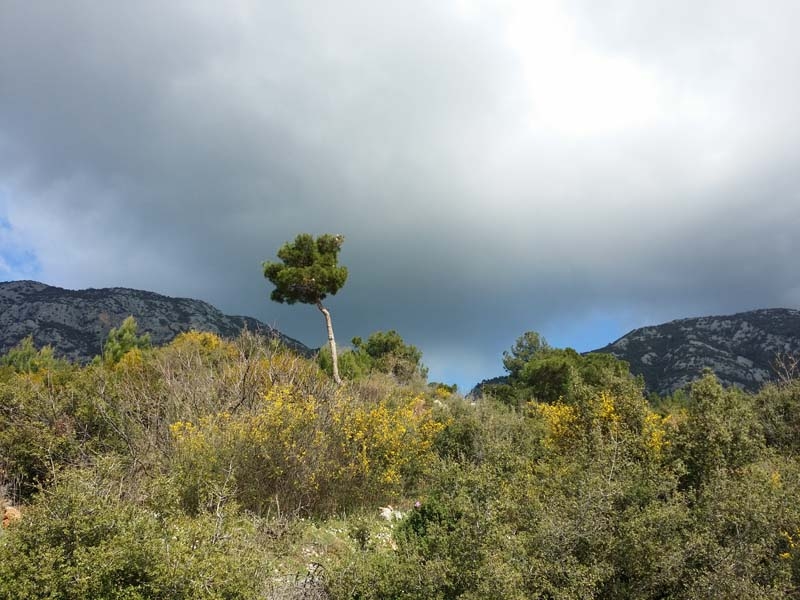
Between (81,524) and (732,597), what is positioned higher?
(81,524)

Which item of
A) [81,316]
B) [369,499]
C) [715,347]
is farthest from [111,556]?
[715,347]

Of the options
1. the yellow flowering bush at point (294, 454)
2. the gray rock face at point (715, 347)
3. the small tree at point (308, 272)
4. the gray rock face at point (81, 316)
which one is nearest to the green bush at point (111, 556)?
the yellow flowering bush at point (294, 454)

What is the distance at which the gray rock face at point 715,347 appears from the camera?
82.2 m

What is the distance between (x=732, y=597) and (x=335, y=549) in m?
4.88

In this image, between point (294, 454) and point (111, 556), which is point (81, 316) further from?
point (111, 556)

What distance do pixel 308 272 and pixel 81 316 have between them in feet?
222

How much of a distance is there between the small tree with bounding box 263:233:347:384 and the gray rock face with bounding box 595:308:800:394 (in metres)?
70.3

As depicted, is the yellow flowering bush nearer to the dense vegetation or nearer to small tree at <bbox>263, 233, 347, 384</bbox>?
the dense vegetation

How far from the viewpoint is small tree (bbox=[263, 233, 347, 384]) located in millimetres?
21703

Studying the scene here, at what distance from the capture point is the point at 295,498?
8711 mm

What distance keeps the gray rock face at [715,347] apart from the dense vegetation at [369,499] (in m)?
77.4

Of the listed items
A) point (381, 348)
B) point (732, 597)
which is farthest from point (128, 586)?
point (381, 348)

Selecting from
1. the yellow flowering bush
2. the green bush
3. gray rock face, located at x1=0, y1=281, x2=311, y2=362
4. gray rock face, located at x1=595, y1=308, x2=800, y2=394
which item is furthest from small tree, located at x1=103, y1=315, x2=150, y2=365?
gray rock face, located at x1=595, y1=308, x2=800, y2=394

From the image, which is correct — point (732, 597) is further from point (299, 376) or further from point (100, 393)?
point (100, 393)
